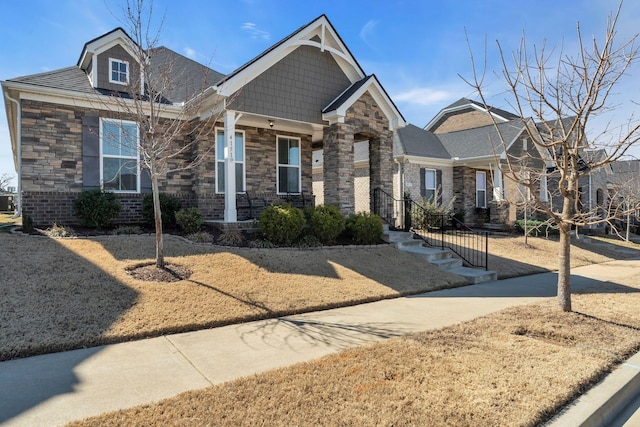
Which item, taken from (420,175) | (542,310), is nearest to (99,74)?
(542,310)

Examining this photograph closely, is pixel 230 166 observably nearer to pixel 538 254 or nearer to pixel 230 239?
pixel 230 239

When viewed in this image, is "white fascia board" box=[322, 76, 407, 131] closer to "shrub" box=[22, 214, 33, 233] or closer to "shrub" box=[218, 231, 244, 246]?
"shrub" box=[218, 231, 244, 246]

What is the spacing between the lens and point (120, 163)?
10.8 meters

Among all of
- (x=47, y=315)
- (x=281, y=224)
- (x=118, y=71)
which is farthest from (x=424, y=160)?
(x=47, y=315)

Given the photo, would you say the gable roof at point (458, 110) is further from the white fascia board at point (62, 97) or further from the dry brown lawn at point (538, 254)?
the white fascia board at point (62, 97)

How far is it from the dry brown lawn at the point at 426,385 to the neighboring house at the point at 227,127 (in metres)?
6.76

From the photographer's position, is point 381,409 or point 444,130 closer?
point 381,409

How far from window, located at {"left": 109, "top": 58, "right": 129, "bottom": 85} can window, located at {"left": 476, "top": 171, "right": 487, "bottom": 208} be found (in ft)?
56.5

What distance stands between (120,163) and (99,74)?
8.57 ft

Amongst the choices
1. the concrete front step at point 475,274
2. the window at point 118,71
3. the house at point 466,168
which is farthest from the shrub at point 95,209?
the house at point 466,168

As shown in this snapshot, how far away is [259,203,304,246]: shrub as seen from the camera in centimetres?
941

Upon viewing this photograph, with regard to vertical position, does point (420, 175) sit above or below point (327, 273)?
above

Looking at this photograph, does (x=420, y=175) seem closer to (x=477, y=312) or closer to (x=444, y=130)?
(x=444, y=130)

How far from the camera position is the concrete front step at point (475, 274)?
9.39 m
